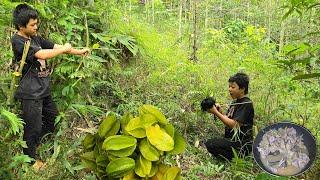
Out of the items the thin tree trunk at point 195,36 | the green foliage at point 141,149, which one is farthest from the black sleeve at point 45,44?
the thin tree trunk at point 195,36

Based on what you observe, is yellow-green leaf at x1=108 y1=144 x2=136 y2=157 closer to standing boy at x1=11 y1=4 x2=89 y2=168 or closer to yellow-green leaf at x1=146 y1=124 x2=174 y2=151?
yellow-green leaf at x1=146 y1=124 x2=174 y2=151

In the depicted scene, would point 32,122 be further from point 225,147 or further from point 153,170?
point 225,147

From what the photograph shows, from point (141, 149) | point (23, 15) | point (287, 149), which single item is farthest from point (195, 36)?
point (141, 149)

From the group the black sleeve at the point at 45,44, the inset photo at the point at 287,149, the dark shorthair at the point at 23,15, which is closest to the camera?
the inset photo at the point at 287,149

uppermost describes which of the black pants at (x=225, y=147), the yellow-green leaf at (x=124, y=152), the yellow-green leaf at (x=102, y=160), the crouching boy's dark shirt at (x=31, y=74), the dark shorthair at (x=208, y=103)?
the crouching boy's dark shirt at (x=31, y=74)

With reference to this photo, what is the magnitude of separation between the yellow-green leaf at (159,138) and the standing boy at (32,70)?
43.3 inches

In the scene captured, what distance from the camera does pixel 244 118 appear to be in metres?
3.91

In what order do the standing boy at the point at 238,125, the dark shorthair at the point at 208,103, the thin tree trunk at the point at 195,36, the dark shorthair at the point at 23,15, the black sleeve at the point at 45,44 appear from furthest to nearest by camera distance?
the thin tree trunk at the point at 195,36
the standing boy at the point at 238,125
the dark shorthair at the point at 208,103
the black sleeve at the point at 45,44
the dark shorthair at the point at 23,15

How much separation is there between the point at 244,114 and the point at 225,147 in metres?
0.35

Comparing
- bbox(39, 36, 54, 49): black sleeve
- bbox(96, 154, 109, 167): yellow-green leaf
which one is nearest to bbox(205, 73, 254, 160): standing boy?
bbox(96, 154, 109, 167): yellow-green leaf

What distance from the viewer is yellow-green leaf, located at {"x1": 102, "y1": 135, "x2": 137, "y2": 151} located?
2611mm

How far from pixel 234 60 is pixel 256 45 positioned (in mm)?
992

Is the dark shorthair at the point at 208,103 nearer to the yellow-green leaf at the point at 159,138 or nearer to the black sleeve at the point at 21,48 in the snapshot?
the yellow-green leaf at the point at 159,138

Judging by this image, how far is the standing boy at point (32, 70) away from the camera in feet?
10.7
